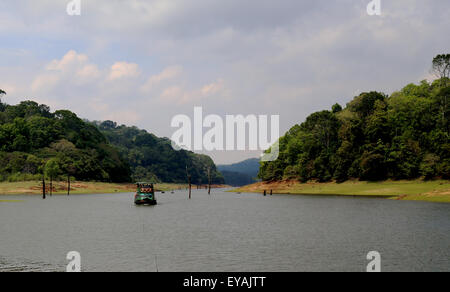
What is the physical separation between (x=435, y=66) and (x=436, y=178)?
49673 mm

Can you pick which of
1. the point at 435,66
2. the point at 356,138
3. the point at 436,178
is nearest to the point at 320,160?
the point at 356,138

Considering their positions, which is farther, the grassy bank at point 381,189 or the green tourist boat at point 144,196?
the green tourist boat at point 144,196

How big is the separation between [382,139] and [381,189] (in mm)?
25318

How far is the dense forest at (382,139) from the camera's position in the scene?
400 ft

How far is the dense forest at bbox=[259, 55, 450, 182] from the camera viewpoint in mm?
121938

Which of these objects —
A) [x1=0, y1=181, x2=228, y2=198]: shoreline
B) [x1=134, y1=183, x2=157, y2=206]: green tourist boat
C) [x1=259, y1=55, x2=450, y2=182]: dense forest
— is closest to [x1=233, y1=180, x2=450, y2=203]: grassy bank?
[x1=259, y1=55, x2=450, y2=182]: dense forest

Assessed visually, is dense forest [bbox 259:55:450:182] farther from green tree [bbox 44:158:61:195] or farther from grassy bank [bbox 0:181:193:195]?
green tree [bbox 44:158:61:195]

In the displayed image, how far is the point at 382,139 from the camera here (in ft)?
448

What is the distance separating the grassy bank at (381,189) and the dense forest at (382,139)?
3.32 metres

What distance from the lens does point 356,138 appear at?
142 m

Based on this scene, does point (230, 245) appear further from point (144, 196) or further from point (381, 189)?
point (381, 189)

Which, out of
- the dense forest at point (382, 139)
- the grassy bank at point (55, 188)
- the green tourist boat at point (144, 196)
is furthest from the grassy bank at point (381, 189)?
the grassy bank at point (55, 188)

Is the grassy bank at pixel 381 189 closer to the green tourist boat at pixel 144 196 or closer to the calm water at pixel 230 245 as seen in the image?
the calm water at pixel 230 245
